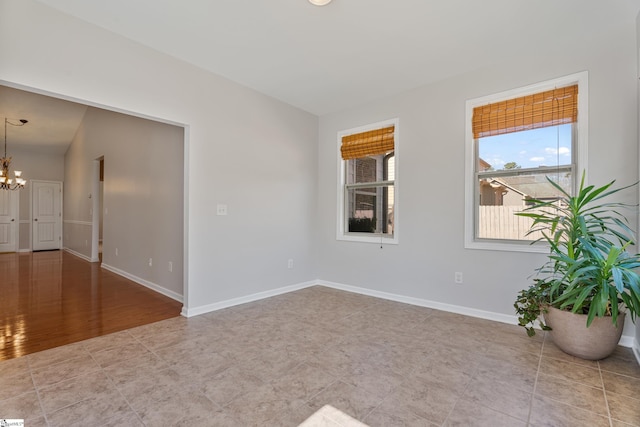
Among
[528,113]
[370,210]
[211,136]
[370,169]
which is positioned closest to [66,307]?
[211,136]

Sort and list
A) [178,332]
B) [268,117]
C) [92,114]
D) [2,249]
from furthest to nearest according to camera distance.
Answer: [2,249], [92,114], [268,117], [178,332]

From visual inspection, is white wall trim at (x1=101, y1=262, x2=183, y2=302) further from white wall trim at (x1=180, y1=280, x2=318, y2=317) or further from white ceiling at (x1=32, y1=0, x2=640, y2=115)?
white ceiling at (x1=32, y1=0, x2=640, y2=115)

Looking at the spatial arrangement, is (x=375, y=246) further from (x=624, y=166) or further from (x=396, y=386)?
(x=624, y=166)

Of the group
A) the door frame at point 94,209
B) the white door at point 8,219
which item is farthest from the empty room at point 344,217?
the white door at point 8,219

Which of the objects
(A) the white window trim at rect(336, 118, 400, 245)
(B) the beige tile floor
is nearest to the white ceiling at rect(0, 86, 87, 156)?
(B) the beige tile floor

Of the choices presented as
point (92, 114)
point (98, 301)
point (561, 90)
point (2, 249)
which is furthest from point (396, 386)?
point (2, 249)

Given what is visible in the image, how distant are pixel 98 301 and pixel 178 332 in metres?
1.71

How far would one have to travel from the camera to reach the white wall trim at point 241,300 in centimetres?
320

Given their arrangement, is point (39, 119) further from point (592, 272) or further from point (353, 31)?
point (592, 272)

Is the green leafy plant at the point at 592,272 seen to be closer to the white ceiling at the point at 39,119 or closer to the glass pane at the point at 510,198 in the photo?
the glass pane at the point at 510,198

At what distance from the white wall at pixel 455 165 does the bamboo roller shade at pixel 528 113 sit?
5.5 inches

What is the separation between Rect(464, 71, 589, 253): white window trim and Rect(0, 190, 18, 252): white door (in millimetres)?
10973

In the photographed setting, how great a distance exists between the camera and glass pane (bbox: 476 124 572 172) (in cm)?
281

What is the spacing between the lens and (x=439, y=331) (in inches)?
109
